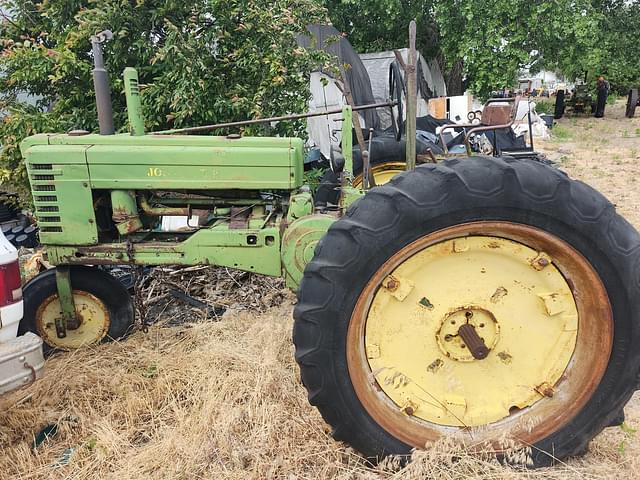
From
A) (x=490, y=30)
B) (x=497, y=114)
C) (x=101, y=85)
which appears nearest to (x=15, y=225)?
(x=101, y=85)

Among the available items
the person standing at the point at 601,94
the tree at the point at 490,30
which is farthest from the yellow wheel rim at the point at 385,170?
the person standing at the point at 601,94

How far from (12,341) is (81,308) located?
1.06 m

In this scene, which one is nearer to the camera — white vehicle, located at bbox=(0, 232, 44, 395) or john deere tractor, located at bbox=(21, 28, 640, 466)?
john deere tractor, located at bbox=(21, 28, 640, 466)

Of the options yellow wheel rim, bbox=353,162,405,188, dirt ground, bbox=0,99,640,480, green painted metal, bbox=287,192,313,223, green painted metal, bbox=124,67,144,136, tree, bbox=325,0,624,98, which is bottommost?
dirt ground, bbox=0,99,640,480

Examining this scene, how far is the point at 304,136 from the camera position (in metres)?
5.38

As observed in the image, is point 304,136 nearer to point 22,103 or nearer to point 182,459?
point 22,103

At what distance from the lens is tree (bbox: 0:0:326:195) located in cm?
433

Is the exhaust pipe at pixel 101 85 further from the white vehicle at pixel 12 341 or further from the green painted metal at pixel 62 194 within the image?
the white vehicle at pixel 12 341

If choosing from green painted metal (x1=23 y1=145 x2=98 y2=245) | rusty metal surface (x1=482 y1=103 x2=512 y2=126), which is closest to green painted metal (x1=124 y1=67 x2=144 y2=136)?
green painted metal (x1=23 y1=145 x2=98 y2=245)

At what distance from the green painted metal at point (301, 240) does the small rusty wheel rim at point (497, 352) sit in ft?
2.71

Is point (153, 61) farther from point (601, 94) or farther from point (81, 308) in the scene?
point (601, 94)

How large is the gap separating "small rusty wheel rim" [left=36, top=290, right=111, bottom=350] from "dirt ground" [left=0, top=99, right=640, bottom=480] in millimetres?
119

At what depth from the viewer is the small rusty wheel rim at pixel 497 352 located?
6.29 ft

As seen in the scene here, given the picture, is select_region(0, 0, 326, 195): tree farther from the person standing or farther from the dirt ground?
the person standing
